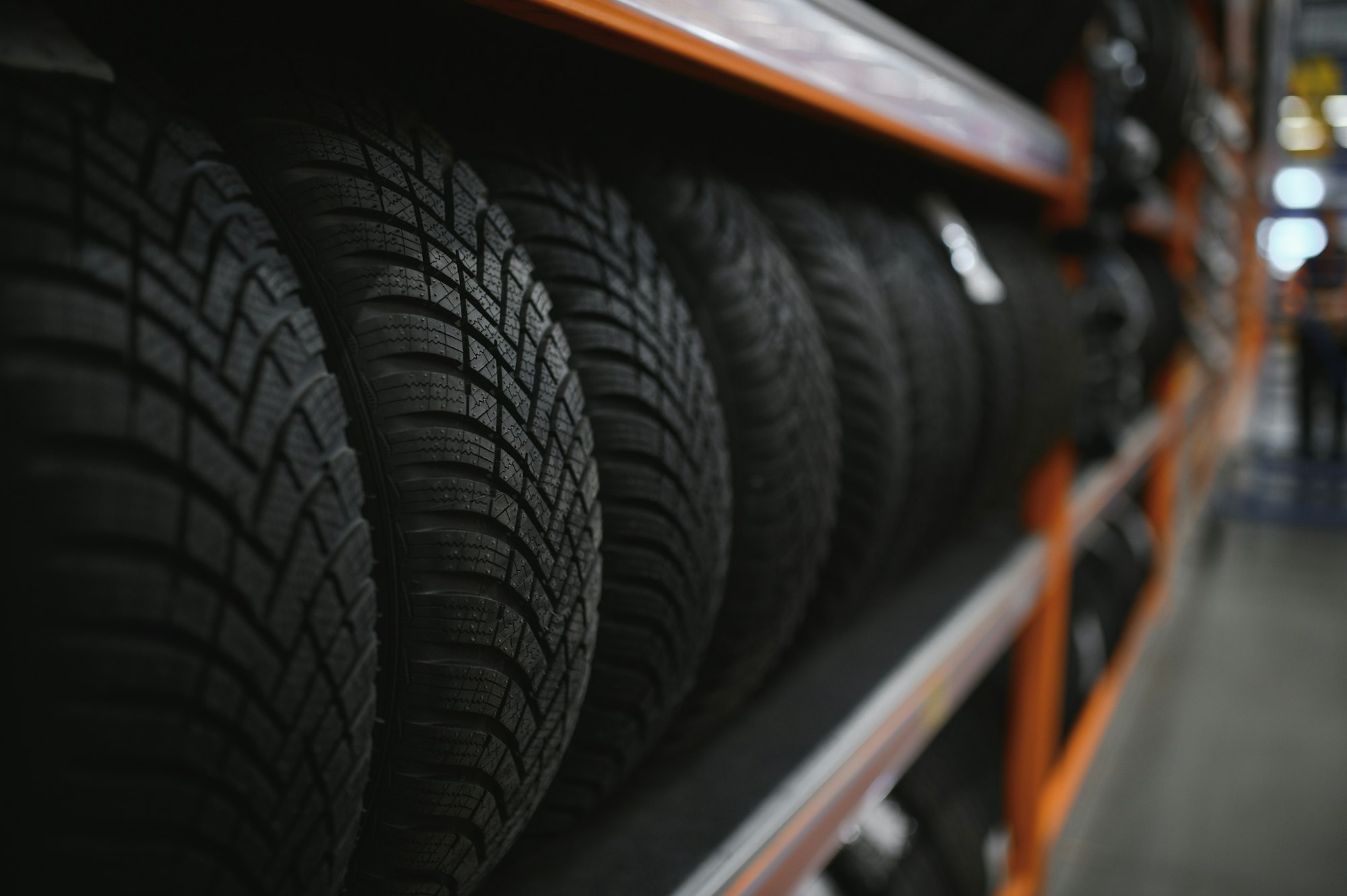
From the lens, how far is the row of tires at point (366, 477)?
11.4 inches

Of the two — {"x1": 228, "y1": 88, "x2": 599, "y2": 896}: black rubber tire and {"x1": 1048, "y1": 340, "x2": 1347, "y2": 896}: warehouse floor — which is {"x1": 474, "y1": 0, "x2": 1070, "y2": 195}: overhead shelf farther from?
{"x1": 1048, "y1": 340, "x2": 1347, "y2": 896}: warehouse floor

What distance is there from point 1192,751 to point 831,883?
1582mm

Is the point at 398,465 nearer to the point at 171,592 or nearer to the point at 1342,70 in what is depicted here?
the point at 171,592

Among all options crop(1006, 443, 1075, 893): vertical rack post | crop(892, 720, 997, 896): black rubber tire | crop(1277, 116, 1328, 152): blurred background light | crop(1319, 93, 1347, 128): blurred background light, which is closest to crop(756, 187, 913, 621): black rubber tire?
crop(892, 720, 997, 896): black rubber tire

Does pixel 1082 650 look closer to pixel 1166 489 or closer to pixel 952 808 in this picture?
pixel 952 808

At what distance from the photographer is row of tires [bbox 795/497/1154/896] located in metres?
1.10

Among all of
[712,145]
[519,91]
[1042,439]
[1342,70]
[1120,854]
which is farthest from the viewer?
[1342,70]

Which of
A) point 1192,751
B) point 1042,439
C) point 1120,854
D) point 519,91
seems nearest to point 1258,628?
point 1192,751

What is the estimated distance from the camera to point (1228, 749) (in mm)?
2283

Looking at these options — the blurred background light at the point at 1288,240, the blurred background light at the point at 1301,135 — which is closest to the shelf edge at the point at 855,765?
the blurred background light at the point at 1288,240

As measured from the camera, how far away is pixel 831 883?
1.07 metres

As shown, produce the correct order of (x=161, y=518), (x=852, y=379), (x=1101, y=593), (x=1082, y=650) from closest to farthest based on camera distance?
(x=161, y=518), (x=852, y=379), (x=1082, y=650), (x=1101, y=593)

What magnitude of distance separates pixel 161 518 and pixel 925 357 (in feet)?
2.56

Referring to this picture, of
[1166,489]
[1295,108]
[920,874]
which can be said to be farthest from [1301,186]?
[920,874]
